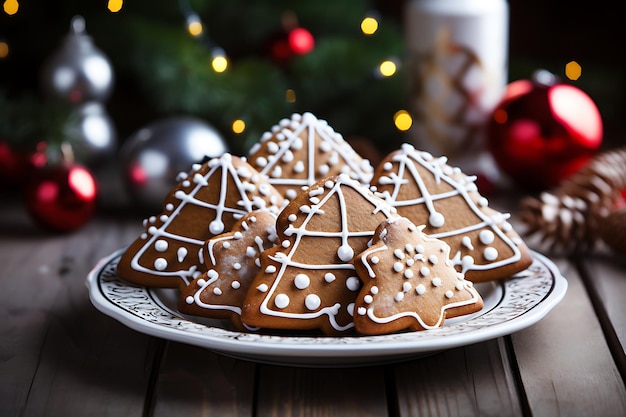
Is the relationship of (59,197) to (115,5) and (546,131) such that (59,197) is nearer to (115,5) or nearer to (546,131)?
(115,5)

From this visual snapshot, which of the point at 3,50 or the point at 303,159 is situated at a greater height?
the point at 3,50

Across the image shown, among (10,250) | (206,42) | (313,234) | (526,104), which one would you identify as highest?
(206,42)

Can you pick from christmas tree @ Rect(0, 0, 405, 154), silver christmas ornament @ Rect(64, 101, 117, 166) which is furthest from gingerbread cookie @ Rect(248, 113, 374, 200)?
silver christmas ornament @ Rect(64, 101, 117, 166)

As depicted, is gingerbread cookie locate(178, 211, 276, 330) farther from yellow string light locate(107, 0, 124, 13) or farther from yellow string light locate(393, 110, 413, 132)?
yellow string light locate(107, 0, 124, 13)

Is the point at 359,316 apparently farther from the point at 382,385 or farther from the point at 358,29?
the point at 358,29

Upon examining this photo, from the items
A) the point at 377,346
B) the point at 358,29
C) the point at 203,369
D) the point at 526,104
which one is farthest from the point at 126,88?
the point at 377,346

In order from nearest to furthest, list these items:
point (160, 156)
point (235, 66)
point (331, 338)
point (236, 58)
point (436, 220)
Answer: point (331, 338), point (436, 220), point (160, 156), point (235, 66), point (236, 58)

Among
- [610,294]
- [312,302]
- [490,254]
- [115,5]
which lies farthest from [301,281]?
[115,5]
